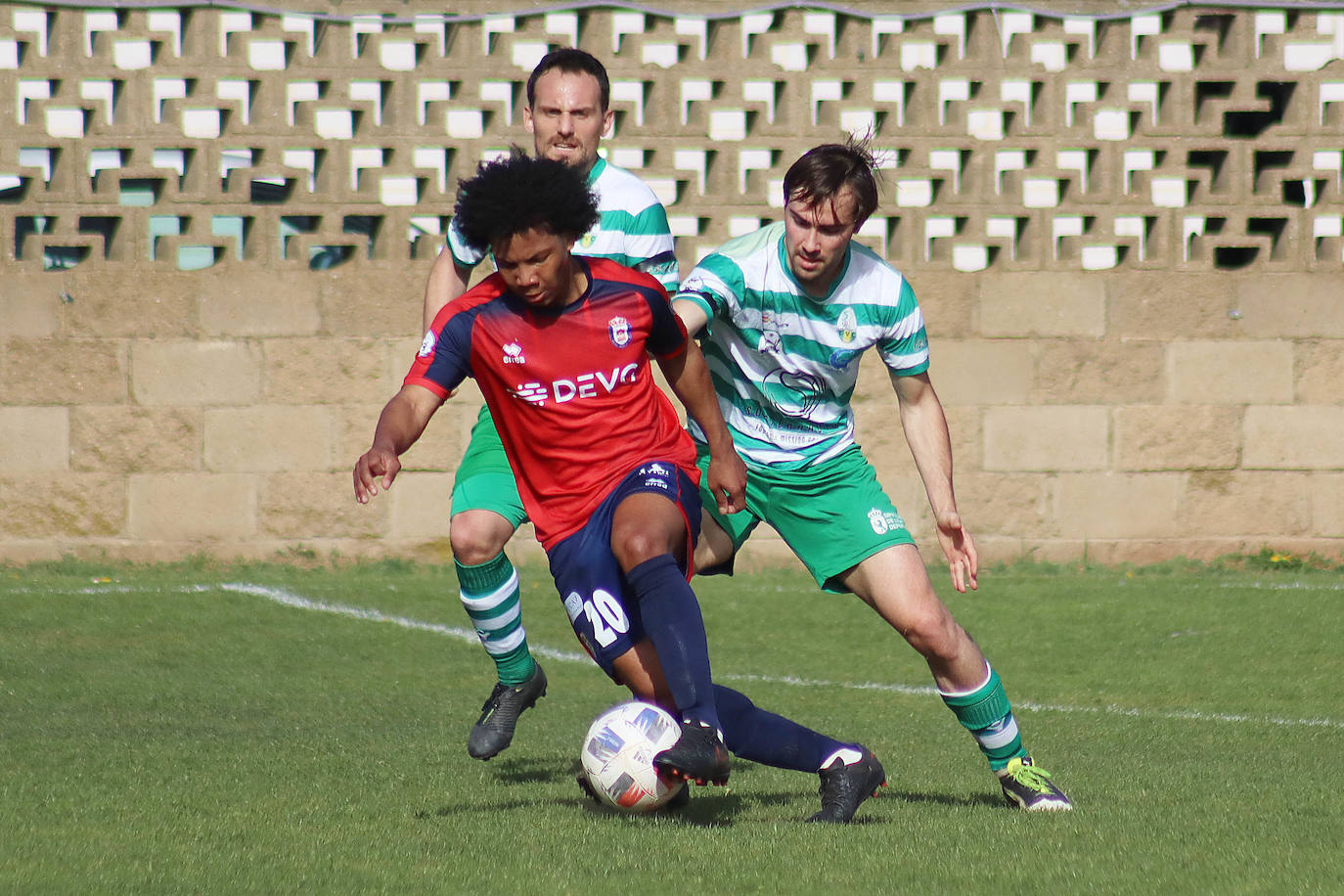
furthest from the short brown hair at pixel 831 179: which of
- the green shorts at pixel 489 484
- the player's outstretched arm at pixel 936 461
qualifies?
the green shorts at pixel 489 484

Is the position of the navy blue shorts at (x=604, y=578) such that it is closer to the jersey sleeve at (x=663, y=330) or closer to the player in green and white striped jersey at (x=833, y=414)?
the jersey sleeve at (x=663, y=330)

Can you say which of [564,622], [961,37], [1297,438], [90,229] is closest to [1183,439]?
[1297,438]

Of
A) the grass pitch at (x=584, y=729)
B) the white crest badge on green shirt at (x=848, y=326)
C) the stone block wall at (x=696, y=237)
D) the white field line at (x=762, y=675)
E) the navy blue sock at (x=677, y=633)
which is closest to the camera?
the grass pitch at (x=584, y=729)

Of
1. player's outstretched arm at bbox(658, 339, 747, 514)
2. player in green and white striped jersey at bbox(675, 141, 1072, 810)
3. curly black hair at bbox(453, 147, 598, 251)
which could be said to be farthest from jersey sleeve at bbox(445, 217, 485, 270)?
player's outstretched arm at bbox(658, 339, 747, 514)

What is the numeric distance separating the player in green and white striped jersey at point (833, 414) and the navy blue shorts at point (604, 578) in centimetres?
46

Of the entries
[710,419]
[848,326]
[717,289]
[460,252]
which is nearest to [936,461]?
[848,326]

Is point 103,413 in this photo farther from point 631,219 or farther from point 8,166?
point 631,219

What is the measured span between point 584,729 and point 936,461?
2248 mm

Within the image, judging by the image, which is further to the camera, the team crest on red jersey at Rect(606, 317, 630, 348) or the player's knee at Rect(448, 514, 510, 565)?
the player's knee at Rect(448, 514, 510, 565)

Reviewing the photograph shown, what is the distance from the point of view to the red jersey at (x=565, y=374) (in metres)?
4.44

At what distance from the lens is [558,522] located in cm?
450

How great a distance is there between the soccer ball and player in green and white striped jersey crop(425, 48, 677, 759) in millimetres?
905

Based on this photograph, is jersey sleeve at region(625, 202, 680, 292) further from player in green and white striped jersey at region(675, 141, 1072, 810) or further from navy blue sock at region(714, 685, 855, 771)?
navy blue sock at region(714, 685, 855, 771)

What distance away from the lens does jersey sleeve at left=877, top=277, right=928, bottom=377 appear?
4.80m
